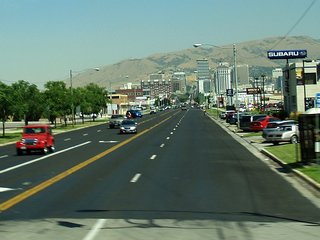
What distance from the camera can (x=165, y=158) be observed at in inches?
1131

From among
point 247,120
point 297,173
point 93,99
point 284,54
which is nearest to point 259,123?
point 247,120

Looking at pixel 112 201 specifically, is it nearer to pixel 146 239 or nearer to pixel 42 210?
pixel 42 210

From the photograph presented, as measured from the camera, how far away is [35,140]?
33.0m

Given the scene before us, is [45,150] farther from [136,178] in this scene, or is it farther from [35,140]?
[136,178]

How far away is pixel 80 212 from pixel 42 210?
1.02 m

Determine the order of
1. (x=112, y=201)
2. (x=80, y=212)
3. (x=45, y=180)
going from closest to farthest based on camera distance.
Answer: (x=80, y=212), (x=112, y=201), (x=45, y=180)

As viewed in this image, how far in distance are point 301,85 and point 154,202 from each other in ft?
240

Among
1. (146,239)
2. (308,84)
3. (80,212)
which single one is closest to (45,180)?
(80,212)

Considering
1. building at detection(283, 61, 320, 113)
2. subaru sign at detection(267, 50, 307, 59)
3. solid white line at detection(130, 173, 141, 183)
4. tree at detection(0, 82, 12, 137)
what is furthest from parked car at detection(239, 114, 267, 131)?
subaru sign at detection(267, 50, 307, 59)

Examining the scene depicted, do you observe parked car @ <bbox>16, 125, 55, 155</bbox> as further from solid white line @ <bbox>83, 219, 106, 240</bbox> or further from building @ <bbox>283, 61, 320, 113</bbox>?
building @ <bbox>283, 61, 320, 113</bbox>

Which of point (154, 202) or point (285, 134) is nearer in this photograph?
point (154, 202)

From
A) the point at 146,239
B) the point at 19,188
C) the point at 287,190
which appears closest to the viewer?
the point at 146,239

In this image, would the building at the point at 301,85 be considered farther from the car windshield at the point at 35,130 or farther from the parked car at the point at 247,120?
the car windshield at the point at 35,130

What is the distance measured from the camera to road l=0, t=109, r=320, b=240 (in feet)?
36.0
